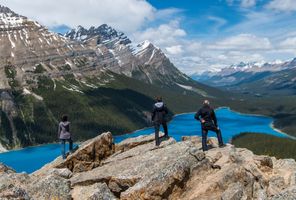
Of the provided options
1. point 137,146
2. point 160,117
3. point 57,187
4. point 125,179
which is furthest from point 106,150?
point 57,187

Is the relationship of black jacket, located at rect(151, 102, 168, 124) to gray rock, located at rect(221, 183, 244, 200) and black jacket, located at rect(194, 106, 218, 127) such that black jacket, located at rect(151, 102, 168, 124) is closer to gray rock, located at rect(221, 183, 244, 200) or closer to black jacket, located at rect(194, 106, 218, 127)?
→ black jacket, located at rect(194, 106, 218, 127)

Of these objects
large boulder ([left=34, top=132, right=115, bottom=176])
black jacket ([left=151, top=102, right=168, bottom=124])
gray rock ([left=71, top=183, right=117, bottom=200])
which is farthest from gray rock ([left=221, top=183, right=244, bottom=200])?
large boulder ([left=34, top=132, right=115, bottom=176])

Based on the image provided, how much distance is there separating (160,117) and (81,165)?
10.4 m

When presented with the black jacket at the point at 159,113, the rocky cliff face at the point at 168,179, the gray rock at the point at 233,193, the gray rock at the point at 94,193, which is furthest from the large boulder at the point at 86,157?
the gray rock at the point at 233,193

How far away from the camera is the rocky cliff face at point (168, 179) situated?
3066cm

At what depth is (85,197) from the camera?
30.1 meters

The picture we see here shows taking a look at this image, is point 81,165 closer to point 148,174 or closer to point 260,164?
point 148,174

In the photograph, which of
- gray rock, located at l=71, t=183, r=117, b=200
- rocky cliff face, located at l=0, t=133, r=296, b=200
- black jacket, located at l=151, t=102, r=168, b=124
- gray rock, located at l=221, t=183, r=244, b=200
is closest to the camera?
gray rock, located at l=221, t=183, r=244, b=200

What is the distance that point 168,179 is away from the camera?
3241 centimetres

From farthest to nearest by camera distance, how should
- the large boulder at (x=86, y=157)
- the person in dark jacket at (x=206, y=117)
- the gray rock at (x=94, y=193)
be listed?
the large boulder at (x=86, y=157) → the person in dark jacket at (x=206, y=117) → the gray rock at (x=94, y=193)

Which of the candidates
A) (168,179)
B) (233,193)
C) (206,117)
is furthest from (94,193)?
(206,117)

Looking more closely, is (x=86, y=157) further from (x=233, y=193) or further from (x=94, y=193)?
(x=233, y=193)

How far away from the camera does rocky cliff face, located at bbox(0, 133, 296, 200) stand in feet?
101

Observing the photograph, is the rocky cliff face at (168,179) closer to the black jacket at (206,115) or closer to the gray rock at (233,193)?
the gray rock at (233,193)
